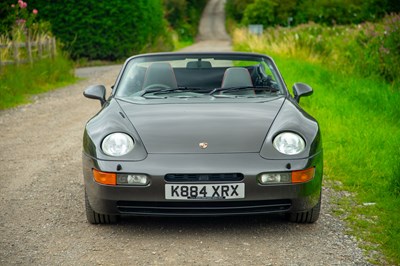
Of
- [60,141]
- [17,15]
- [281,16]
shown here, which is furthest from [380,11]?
[60,141]

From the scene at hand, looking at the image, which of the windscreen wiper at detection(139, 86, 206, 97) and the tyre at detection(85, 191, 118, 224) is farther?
the windscreen wiper at detection(139, 86, 206, 97)

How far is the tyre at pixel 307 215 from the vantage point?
16.5 ft

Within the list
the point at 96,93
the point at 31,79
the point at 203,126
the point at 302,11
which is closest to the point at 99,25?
the point at 31,79

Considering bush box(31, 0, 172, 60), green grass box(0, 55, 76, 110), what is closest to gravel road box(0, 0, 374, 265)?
green grass box(0, 55, 76, 110)

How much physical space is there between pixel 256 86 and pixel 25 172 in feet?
8.71

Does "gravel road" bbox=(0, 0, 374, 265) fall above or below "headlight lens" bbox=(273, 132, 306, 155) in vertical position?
below

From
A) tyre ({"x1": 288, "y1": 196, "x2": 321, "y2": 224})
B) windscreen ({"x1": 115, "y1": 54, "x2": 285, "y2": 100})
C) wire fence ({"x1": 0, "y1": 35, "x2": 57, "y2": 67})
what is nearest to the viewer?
tyre ({"x1": 288, "y1": 196, "x2": 321, "y2": 224})

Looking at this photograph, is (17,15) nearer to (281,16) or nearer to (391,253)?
(391,253)

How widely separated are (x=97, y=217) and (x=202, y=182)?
990 mm

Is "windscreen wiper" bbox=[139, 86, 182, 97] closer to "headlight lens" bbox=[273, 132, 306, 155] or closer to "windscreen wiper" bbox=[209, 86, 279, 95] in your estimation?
"windscreen wiper" bbox=[209, 86, 279, 95]

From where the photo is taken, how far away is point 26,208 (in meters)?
5.70

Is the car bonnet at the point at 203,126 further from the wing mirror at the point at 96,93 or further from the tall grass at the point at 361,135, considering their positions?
the tall grass at the point at 361,135

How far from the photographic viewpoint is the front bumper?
15.1 feet

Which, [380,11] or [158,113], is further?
[380,11]
